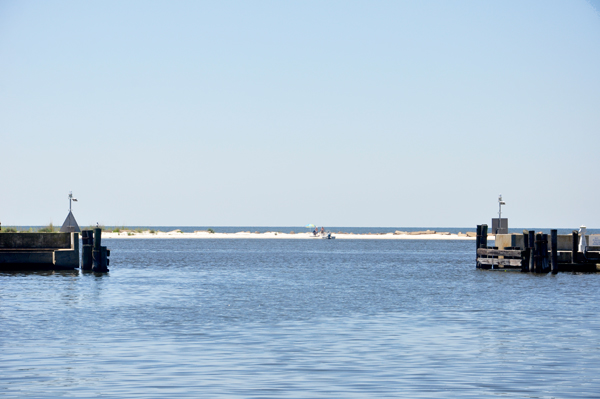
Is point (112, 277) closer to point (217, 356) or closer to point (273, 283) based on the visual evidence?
point (273, 283)

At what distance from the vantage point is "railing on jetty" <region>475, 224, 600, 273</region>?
149 feet

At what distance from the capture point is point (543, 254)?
4556 centimetres

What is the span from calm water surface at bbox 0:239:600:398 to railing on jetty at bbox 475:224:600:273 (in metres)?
7.84

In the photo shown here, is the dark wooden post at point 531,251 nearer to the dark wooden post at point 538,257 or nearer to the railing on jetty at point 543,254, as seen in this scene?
the railing on jetty at point 543,254

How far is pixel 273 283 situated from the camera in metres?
40.9

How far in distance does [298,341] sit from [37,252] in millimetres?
29125

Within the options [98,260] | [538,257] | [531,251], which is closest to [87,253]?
[98,260]

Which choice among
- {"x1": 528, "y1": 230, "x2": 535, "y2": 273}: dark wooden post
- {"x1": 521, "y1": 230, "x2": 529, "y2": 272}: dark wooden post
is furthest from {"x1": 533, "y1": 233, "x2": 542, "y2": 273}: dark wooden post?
{"x1": 521, "y1": 230, "x2": 529, "y2": 272}: dark wooden post

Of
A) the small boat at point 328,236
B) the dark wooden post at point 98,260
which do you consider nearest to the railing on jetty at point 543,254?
the dark wooden post at point 98,260

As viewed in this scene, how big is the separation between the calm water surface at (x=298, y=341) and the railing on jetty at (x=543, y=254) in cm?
784

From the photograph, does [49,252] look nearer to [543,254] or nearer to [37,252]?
[37,252]

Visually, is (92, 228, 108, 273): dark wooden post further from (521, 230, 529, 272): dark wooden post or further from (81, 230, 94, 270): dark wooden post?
(521, 230, 529, 272): dark wooden post

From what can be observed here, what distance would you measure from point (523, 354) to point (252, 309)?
1237 cm

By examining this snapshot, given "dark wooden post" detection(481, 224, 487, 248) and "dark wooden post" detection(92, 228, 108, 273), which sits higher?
"dark wooden post" detection(481, 224, 487, 248)
